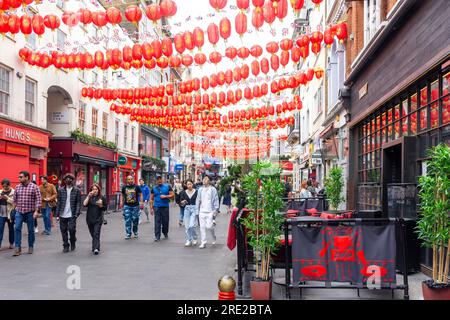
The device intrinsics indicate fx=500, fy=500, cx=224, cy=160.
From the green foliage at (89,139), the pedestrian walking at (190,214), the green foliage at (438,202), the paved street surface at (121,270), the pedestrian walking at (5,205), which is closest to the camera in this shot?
the green foliage at (438,202)

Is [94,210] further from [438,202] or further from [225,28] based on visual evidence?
[438,202]

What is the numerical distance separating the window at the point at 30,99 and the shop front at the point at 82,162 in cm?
357

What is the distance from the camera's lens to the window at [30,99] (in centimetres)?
2161

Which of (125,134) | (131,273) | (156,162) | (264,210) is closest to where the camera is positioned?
(264,210)

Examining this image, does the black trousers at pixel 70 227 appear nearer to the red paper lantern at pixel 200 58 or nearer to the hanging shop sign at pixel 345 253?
the red paper lantern at pixel 200 58

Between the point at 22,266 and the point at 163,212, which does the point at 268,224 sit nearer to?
the point at 22,266

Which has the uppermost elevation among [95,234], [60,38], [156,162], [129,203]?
[60,38]

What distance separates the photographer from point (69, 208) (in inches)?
493

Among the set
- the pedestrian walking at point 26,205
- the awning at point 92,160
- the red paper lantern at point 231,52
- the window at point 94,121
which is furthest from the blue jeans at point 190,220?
the window at point 94,121

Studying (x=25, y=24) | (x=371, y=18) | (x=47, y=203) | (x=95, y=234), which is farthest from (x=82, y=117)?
(x=371, y=18)

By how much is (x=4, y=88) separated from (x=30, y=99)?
2.50 meters

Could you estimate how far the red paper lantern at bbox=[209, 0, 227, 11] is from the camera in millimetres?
10367

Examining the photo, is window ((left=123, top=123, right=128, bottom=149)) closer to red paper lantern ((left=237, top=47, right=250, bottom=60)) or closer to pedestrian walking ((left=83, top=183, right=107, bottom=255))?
red paper lantern ((left=237, top=47, right=250, bottom=60))

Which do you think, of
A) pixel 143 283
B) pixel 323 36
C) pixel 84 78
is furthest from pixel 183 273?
pixel 84 78
